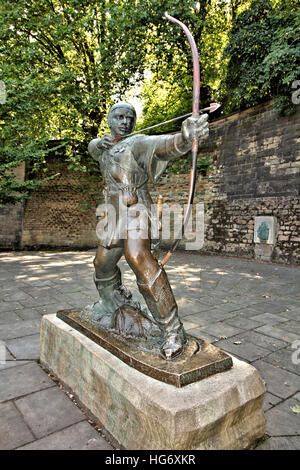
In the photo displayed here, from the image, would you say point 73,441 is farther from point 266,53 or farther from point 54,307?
point 266,53

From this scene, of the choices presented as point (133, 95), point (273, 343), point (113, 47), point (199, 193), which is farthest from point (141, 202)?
point (133, 95)

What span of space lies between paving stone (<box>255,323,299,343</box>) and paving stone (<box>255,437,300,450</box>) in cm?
155

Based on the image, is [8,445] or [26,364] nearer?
[8,445]

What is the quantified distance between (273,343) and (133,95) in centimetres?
1210

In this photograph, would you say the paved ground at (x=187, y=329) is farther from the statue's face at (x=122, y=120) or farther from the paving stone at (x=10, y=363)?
the statue's face at (x=122, y=120)

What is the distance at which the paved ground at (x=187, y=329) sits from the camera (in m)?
1.70

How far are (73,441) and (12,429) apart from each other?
0.37m

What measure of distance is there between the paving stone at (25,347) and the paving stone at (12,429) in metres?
0.74

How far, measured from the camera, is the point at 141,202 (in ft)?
6.56
